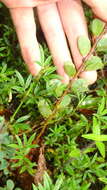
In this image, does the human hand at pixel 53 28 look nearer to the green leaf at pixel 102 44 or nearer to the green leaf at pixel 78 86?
the green leaf at pixel 78 86

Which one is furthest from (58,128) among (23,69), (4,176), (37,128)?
(23,69)

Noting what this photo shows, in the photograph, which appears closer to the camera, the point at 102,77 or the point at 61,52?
the point at 61,52

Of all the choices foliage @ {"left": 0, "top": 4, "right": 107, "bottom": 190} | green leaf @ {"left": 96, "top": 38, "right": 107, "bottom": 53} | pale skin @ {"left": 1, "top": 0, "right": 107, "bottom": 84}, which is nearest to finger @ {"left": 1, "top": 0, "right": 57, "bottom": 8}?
pale skin @ {"left": 1, "top": 0, "right": 107, "bottom": 84}

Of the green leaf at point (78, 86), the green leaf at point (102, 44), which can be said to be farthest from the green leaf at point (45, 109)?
the green leaf at point (102, 44)

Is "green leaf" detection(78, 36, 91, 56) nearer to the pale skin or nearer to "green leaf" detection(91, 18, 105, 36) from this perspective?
"green leaf" detection(91, 18, 105, 36)

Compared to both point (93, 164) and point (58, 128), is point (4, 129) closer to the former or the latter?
point (58, 128)

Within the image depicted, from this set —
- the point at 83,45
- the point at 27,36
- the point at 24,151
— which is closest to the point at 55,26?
the point at 27,36

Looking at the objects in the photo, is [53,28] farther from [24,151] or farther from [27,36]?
[24,151]

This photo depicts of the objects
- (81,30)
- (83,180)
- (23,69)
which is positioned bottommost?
(83,180)
